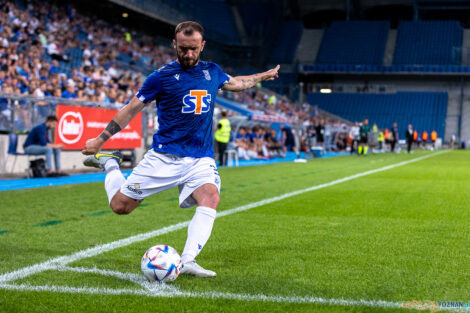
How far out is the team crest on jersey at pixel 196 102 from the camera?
450 centimetres

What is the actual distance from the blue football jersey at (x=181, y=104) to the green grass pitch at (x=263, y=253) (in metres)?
1.07

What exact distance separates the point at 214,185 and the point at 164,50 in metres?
37.5

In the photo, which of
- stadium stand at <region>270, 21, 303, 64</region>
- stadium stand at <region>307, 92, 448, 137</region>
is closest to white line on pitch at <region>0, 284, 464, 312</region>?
stadium stand at <region>307, 92, 448, 137</region>

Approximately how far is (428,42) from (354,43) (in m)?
7.61

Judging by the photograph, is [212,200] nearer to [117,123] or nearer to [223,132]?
[117,123]

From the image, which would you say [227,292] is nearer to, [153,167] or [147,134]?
[153,167]

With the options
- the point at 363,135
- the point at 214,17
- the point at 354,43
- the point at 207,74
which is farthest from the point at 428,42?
the point at 207,74

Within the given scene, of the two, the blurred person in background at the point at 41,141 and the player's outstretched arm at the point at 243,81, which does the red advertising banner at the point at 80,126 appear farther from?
the player's outstretched arm at the point at 243,81

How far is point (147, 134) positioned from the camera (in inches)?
718

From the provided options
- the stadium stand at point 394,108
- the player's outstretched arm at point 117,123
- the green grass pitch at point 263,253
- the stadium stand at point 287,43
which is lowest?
the green grass pitch at point 263,253

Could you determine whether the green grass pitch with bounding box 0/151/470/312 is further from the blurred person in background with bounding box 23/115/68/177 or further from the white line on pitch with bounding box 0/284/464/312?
the blurred person in background with bounding box 23/115/68/177

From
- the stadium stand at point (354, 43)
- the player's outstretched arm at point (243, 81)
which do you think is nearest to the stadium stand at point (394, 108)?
the stadium stand at point (354, 43)

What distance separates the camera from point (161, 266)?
4160 mm

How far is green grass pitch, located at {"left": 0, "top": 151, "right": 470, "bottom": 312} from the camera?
148 inches
